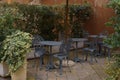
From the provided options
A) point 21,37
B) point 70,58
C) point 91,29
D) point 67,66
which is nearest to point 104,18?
point 91,29

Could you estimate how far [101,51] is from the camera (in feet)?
28.6

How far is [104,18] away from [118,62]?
190 inches

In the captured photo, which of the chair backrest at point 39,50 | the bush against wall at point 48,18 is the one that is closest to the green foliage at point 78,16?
the bush against wall at point 48,18

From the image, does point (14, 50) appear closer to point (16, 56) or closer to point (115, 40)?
point (16, 56)

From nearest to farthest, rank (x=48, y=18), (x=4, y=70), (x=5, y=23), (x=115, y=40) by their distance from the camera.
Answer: (x=115, y=40) → (x=4, y=70) → (x=5, y=23) → (x=48, y=18)

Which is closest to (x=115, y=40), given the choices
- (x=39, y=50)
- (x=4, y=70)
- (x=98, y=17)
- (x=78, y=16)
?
(x=39, y=50)

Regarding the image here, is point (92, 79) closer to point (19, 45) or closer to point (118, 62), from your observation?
point (118, 62)

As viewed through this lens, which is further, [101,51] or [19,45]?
[101,51]

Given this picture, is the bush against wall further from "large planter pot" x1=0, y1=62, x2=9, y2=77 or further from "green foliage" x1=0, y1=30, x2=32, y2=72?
"large planter pot" x1=0, y1=62, x2=9, y2=77

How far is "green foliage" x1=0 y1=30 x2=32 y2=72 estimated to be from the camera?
17.6 ft

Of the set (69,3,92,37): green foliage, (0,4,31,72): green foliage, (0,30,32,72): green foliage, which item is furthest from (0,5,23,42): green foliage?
(69,3,92,37): green foliage

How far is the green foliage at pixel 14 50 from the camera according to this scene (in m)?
5.36

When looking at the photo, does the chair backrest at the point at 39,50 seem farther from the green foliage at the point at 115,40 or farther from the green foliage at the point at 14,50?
the green foliage at the point at 115,40

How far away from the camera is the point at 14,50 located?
5398 mm
